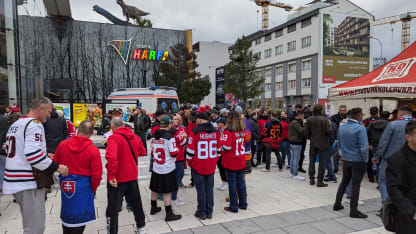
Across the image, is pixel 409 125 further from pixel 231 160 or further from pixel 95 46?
pixel 95 46

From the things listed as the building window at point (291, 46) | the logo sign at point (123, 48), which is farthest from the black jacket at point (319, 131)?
the building window at point (291, 46)

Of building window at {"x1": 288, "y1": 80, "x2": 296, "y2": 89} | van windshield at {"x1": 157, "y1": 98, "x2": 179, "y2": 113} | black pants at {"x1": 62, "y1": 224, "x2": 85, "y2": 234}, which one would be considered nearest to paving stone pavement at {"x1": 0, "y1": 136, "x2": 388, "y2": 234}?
black pants at {"x1": 62, "y1": 224, "x2": 85, "y2": 234}

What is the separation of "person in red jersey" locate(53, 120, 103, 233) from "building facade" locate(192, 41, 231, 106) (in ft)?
172

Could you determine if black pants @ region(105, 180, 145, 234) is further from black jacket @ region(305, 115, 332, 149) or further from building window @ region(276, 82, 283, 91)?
building window @ region(276, 82, 283, 91)

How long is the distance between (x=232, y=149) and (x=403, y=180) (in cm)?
254

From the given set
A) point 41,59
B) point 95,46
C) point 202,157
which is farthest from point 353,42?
point 202,157

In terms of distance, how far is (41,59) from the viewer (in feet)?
86.0

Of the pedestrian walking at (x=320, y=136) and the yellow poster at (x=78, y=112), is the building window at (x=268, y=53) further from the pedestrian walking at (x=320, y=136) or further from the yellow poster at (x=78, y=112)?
the pedestrian walking at (x=320, y=136)

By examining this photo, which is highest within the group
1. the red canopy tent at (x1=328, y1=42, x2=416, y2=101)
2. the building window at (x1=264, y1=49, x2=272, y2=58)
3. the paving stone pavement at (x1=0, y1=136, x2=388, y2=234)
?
the building window at (x1=264, y1=49, x2=272, y2=58)

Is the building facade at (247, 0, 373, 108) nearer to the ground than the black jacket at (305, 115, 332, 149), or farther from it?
farther from it

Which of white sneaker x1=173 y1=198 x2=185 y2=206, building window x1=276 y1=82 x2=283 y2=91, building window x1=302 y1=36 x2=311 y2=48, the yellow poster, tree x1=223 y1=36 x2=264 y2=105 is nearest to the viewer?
white sneaker x1=173 y1=198 x2=185 y2=206

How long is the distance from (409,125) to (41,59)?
30.8m

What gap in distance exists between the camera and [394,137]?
4.25 meters

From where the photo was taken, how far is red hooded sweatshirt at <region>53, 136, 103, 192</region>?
2.91 meters
